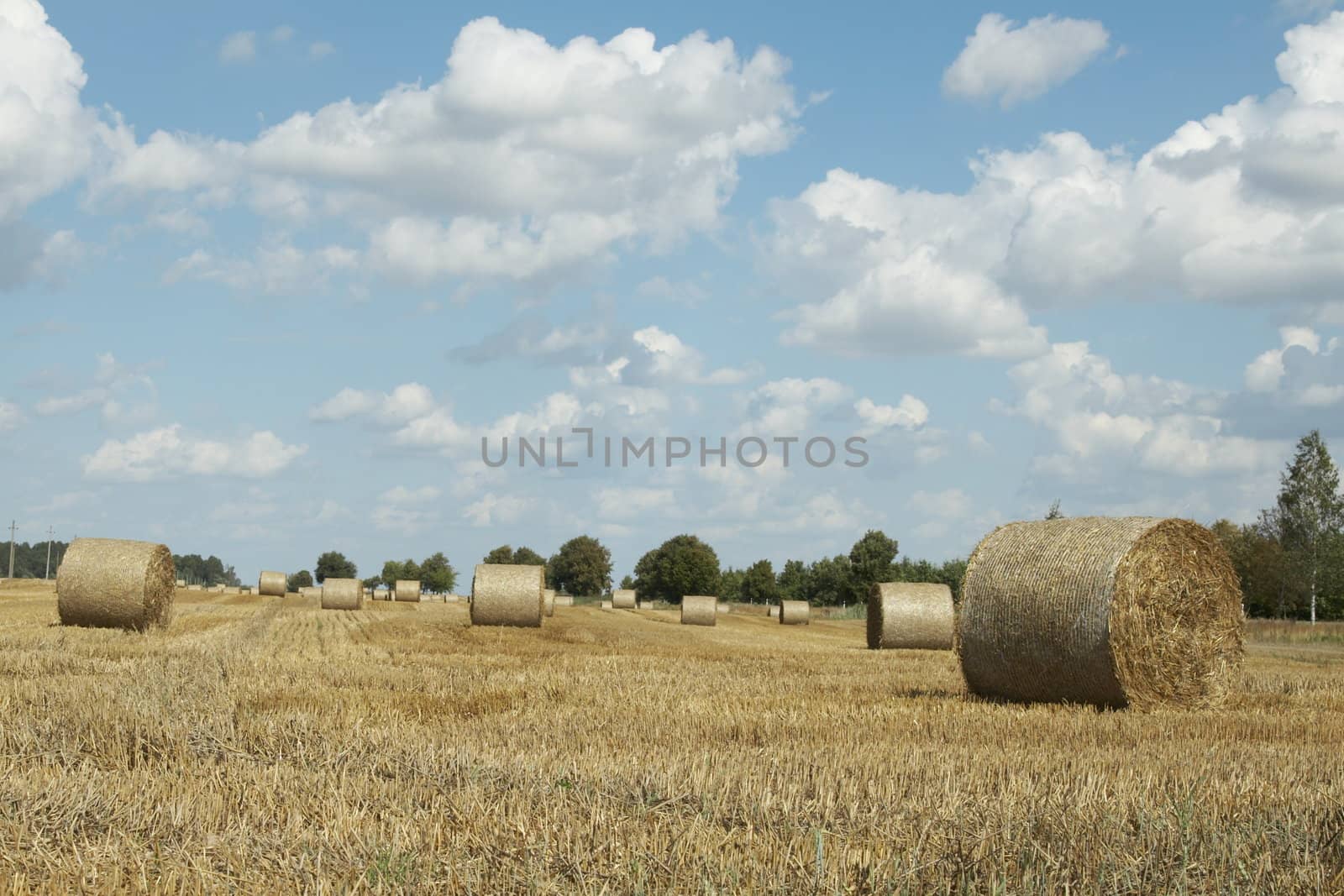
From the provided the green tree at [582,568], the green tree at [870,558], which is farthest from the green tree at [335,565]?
the green tree at [870,558]

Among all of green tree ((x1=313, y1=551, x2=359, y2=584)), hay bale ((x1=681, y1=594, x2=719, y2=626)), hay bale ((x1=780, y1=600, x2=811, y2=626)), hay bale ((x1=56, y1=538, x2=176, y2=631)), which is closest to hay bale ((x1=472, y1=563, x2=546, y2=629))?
hay bale ((x1=56, y1=538, x2=176, y2=631))

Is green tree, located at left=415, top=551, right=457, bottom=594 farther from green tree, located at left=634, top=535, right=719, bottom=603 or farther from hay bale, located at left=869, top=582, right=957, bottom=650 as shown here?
hay bale, located at left=869, top=582, right=957, bottom=650

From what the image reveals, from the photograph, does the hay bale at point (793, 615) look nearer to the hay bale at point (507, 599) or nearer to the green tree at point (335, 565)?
the hay bale at point (507, 599)

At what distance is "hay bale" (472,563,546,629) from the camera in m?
27.0

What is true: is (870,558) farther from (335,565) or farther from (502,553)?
(335,565)

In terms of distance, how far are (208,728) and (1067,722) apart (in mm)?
6374

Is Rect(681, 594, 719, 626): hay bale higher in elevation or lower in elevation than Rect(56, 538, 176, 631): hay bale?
lower

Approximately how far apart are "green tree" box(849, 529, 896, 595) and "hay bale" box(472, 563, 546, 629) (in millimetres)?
69958

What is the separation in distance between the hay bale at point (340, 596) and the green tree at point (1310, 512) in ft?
159

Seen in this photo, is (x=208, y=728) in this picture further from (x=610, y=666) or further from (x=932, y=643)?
(x=932, y=643)

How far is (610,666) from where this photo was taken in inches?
568

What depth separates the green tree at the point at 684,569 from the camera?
11269 cm

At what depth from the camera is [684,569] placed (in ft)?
370

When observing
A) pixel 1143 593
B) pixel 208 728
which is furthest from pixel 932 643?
pixel 208 728
